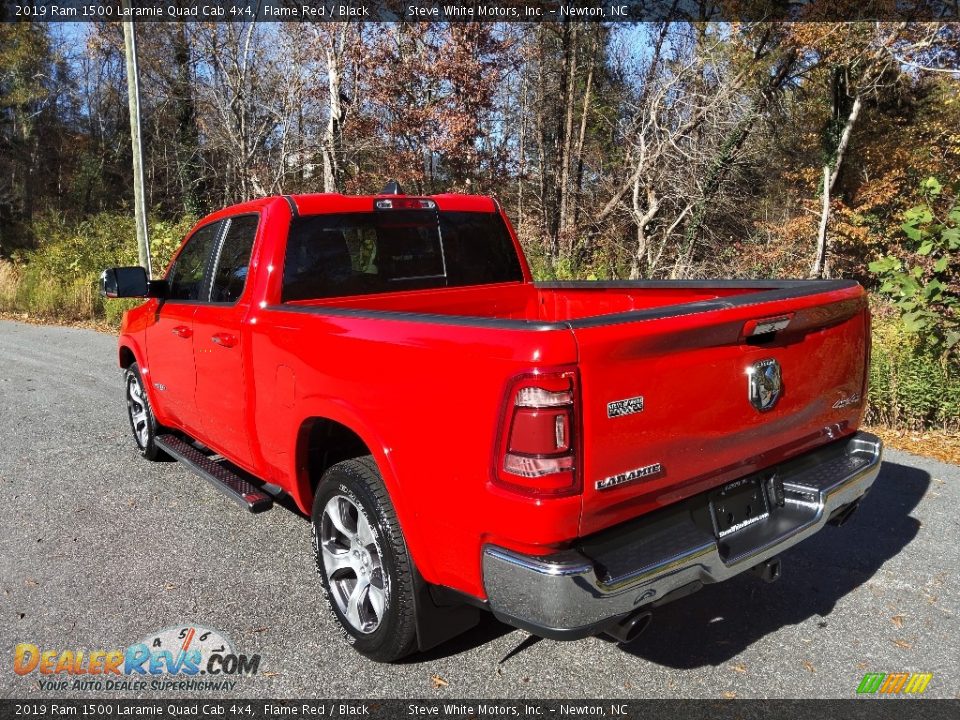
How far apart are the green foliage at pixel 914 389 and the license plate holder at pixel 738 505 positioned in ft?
15.0

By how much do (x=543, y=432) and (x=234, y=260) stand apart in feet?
8.64

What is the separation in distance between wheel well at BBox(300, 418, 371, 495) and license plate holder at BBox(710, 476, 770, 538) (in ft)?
5.12

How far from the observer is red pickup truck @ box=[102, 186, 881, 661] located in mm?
2275

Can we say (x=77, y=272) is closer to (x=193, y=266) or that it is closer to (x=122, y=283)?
(x=122, y=283)

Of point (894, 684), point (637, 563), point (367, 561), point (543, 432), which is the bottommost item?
point (894, 684)

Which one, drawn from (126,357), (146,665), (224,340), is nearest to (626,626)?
(146,665)

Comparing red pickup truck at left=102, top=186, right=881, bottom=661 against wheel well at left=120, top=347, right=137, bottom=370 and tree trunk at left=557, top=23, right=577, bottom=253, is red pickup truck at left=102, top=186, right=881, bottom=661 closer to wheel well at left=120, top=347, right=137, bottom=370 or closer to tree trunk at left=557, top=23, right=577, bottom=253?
wheel well at left=120, top=347, right=137, bottom=370

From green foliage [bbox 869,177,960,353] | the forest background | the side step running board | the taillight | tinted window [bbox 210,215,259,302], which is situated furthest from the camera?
the forest background

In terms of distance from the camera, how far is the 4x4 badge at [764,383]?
276 cm

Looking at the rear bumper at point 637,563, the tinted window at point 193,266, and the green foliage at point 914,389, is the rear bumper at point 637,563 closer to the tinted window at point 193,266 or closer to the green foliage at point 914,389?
the tinted window at point 193,266

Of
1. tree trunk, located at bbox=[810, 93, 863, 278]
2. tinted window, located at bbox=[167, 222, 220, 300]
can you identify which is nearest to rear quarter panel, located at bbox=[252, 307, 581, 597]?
tinted window, located at bbox=[167, 222, 220, 300]

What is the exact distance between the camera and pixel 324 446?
351 centimetres

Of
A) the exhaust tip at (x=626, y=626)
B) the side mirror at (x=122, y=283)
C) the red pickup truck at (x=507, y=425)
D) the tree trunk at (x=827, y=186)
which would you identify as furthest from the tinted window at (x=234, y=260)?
the tree trunk at (x=827, y=186)

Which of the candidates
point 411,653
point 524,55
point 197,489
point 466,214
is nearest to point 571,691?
point 411,653
